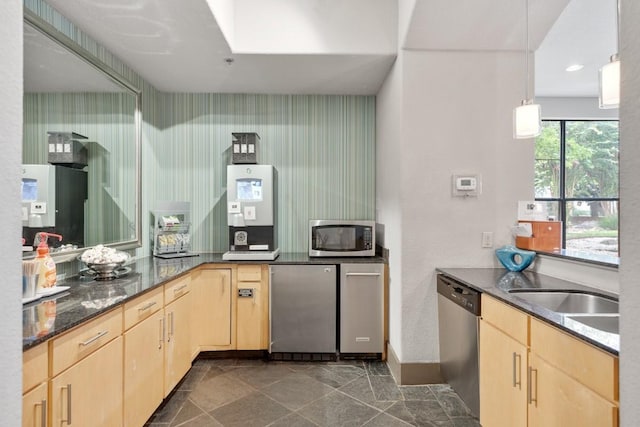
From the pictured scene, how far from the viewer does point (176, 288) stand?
A: 2.51m

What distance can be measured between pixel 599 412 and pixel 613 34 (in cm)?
352

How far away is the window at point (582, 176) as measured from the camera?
4.94 m

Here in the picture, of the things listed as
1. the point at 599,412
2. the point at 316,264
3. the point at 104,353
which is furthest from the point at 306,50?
the point at 599,412

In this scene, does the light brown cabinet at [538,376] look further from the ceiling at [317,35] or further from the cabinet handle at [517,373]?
the ceiling at [317,35]

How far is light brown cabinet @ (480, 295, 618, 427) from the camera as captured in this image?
1.13 meters

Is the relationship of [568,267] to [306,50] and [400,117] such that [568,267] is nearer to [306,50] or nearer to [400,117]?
[400,117]

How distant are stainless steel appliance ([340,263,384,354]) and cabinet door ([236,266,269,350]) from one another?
0.68 meters

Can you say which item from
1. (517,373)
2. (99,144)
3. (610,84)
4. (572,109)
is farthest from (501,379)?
(572,109)

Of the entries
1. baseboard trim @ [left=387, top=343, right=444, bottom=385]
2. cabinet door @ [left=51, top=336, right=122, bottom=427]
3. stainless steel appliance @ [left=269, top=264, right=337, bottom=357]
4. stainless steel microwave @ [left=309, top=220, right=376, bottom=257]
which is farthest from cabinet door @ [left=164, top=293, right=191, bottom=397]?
baseboard trim @ [left=387, top=343, right=444, bottom=385]

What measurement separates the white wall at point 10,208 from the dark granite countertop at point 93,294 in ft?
1.77

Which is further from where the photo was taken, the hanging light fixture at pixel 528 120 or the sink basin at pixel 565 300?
the hanging light fixture at pixel 528 120

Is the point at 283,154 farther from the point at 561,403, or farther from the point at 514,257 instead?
the point at 561,403

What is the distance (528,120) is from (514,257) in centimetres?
90

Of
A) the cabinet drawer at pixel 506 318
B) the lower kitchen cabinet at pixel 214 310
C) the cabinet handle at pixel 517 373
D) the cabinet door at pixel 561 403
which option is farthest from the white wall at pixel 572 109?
the lower kitchen cabinet at pixel 214 310
